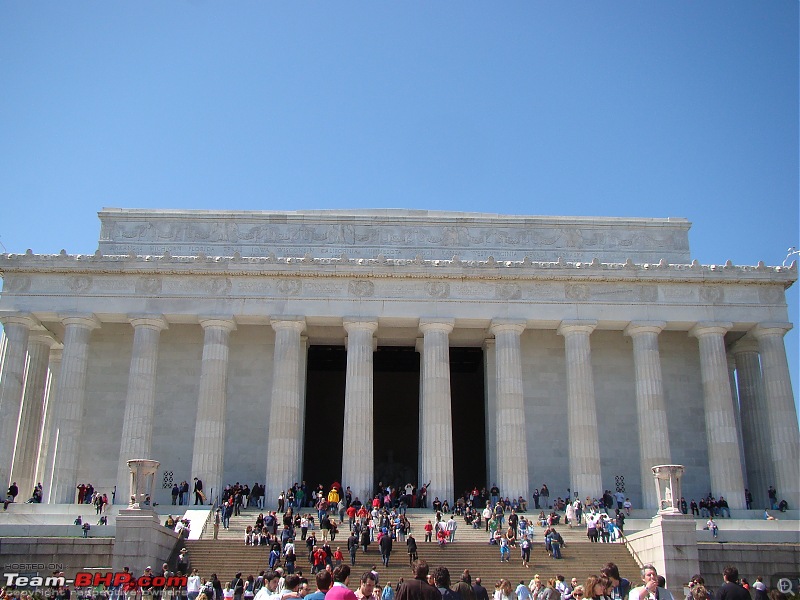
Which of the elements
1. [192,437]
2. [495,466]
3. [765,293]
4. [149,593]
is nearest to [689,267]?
[765,293]

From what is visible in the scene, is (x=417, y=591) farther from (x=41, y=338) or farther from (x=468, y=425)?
(x=468, y=425)

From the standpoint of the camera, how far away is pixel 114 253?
50.6 metres

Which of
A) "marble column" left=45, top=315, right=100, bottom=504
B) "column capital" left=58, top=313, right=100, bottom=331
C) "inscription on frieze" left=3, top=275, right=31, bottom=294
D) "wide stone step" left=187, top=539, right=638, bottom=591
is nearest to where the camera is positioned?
"wide stone step" left=187, top=539, right=638, bottom=591

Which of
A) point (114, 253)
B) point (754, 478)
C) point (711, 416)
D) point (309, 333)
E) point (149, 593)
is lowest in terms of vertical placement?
point (149, 593)

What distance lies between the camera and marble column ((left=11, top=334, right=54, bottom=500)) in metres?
45.6

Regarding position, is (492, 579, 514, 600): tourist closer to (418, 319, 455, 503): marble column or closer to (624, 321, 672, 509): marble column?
(418, 319, 455, 503): marble column

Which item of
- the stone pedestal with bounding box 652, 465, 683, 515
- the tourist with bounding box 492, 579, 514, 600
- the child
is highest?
the stone pedestal with bounding box 652, 465, 683, 515

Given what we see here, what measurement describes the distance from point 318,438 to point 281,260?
696 inches

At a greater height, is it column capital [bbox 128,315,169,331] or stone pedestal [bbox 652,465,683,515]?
column capital [bbox 128,315,169,331]

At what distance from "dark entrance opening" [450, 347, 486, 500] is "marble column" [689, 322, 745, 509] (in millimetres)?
15444

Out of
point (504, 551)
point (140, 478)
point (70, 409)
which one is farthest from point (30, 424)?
point (504, 551)

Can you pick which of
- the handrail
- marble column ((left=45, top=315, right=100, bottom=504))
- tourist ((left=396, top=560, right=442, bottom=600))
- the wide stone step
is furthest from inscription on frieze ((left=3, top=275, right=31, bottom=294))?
tourist ((left=396, top=560, right=442, bottom=600))

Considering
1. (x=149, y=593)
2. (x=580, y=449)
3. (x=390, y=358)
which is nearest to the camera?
(x=149, y=593)

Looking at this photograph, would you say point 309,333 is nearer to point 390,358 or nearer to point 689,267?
point 390,358
